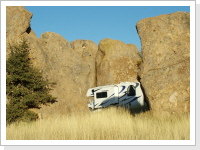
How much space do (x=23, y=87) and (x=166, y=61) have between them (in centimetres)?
717

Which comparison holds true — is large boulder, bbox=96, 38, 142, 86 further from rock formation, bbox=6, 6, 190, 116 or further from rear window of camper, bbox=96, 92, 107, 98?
rock formation, bbox=6, 6, 190, 116

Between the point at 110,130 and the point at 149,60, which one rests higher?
the point at 149,60

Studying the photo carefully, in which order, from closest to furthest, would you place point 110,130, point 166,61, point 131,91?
1. point 110,130
2. point 166,61
3. point 131,91

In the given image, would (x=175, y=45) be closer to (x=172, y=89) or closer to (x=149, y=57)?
(x=149, y=57)

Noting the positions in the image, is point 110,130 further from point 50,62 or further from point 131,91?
point 131,91

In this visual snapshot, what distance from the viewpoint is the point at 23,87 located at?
13195mm

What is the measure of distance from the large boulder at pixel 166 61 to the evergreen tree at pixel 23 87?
526 cm

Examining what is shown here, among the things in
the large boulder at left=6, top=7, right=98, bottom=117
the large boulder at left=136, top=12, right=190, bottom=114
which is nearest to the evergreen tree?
the large boulder at left=6, top=7, right=98, bottom=117

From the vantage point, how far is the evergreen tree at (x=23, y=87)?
12.5 m

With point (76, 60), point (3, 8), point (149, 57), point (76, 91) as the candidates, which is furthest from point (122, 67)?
point (3, 8)

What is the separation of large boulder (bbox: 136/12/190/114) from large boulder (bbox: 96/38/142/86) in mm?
19328

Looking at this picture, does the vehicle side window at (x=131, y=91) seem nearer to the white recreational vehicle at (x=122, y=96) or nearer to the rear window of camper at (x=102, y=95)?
the white recreational vehicle at (x=122, y=96)

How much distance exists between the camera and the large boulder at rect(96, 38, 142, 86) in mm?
32031

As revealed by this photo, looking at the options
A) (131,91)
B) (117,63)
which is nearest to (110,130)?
(131,91)
